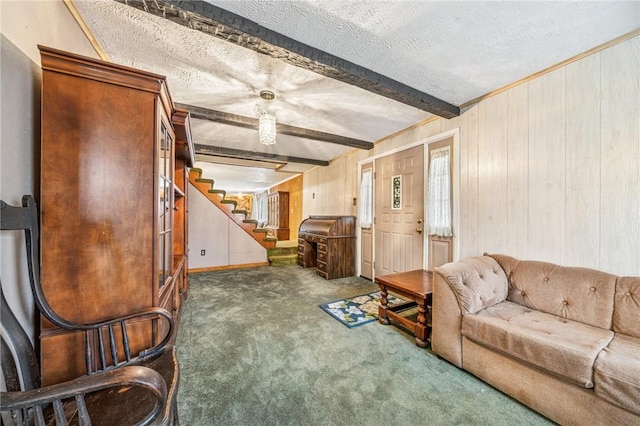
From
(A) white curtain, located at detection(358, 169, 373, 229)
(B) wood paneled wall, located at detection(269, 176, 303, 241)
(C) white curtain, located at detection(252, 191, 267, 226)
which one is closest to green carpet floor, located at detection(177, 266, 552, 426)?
(A) white curtain, located at detection(358, 169, 373, 229)

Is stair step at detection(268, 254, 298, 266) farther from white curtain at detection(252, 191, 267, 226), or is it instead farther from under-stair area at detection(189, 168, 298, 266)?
white curtain at detection(252, 191, 267, 226)

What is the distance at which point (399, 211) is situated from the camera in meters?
3.58

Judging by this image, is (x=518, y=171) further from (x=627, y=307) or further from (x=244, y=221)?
(x=244, y=221)

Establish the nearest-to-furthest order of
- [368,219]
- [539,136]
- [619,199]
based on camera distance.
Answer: [619,199], [539,136], [368,219]

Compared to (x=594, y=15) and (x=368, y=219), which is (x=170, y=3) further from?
(x=368, y=219)

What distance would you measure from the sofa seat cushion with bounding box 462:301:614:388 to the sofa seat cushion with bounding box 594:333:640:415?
1.2 inches

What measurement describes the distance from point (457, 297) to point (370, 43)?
78.8 inches

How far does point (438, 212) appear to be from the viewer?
293 cm

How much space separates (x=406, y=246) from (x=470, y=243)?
3.01 ft

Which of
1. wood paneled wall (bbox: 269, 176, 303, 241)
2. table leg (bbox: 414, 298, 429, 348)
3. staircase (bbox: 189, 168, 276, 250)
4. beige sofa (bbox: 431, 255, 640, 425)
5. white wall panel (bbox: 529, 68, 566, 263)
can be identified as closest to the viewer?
beige sofa (bbox: 431, 255, 640, 425)

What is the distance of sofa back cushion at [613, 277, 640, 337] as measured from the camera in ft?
4.82

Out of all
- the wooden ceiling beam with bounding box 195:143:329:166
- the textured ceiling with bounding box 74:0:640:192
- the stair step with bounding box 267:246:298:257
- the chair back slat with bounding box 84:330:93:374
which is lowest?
the stair step with bounding box 267:246:298:257

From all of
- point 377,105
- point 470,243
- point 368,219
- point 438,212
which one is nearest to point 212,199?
point 368,219

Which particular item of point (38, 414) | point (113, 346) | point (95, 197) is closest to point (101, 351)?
point (113, 346)
